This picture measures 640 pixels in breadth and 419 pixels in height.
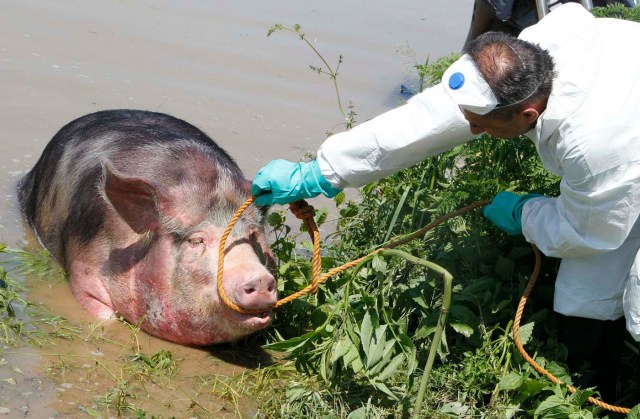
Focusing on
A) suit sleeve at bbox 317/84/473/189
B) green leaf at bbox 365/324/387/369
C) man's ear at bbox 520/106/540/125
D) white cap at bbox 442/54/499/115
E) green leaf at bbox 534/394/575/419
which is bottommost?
green leaf at bbox 534/394/575/419

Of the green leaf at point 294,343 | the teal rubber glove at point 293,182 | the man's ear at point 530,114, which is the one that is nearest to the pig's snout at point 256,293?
the green leaf at point 294,343

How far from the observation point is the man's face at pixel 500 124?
15.6 feet

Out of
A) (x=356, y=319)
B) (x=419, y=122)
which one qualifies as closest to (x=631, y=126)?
(x=419, y=122)

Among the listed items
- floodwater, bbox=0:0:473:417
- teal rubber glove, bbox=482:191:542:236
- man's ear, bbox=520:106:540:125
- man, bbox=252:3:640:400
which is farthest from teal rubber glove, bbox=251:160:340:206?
floodwater, bbox=0:0:473:417

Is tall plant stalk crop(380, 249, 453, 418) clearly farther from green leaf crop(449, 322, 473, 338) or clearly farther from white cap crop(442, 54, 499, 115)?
white cap crop(442, 54, 499, 115)

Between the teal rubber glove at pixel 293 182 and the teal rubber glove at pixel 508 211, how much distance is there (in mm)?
828

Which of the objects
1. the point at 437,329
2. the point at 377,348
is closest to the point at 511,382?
the point at 437,329

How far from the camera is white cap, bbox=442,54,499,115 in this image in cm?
460

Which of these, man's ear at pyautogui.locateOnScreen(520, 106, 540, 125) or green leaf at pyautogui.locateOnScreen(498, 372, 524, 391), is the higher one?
man's ear at pyautogui.locateOnScreen(520, 106, 540, 125)

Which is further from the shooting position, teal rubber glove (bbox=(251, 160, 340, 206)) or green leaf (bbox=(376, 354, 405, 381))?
teal rubber glove (bbox=(251, 160, 340, 206))

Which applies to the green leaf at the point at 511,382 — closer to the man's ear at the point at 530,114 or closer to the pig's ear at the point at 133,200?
the man's ear at the point at 530,114

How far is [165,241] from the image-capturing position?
6.14m

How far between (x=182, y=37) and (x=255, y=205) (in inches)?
226

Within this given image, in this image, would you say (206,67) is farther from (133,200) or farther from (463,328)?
(463,328)
